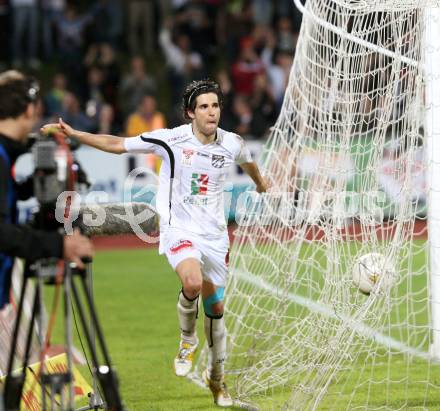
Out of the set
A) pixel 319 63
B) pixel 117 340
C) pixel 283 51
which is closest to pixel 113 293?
pixel 117 340

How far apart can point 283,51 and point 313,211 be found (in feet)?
36.9

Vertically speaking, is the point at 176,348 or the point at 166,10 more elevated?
the point at 166,10

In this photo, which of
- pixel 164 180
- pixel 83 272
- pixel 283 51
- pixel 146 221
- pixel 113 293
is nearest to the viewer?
pixel 83 272

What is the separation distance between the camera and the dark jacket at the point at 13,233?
480 cm

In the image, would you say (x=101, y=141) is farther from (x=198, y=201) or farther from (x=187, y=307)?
(x=187, y=307)

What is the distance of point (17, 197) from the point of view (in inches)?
207

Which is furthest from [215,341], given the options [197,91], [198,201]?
[197,91]

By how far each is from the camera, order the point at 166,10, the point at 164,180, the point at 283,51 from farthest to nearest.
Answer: the point at 166,10, the point at 283,51, the point at 164,180

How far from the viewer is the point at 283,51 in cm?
1900

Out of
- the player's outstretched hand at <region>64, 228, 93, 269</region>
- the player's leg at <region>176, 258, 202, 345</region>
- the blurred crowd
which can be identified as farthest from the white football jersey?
the blurred crowd

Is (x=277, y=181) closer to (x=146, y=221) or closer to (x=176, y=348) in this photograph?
(x=176, y=348)

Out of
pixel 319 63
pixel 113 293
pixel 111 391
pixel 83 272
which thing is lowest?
pixel 113 293

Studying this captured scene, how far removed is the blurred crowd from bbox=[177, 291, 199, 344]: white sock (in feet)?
32.6

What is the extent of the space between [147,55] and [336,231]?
47.5 ft
